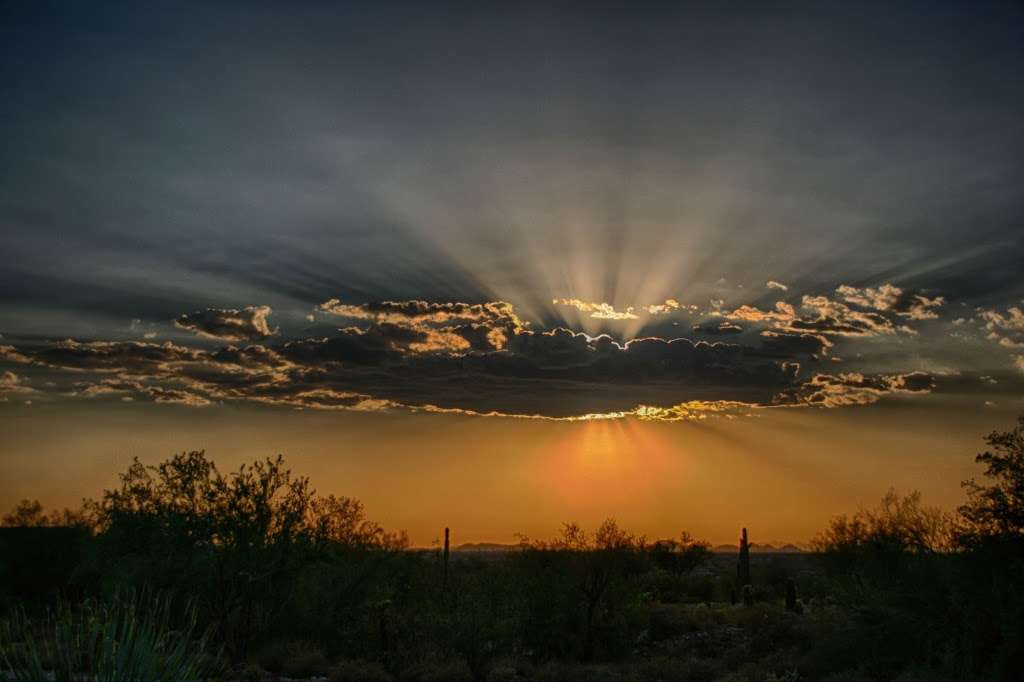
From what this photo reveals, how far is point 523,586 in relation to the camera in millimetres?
35594

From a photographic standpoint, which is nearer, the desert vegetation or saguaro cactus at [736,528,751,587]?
the desert vegetation

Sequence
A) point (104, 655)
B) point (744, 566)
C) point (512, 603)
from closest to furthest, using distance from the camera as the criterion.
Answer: point (104, 655), point (512, 603), point (744, 566)

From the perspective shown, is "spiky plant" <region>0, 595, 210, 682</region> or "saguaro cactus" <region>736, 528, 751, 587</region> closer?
"spiky plant" <region>0, 595, 210, 682</region>

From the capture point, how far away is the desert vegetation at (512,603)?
24.0 m

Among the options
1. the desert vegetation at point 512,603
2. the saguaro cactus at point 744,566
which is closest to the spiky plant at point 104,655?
the desert vegetation at point 512,603


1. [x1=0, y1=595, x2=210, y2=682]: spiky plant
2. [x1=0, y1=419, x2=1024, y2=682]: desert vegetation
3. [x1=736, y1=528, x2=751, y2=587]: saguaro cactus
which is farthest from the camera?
[x1=736, y1=528, x2=751, y2=587]: saguaro cactus

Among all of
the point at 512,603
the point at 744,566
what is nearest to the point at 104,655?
the point at 512,603

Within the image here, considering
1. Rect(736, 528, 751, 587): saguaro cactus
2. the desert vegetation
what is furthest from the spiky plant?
Rect(736, 528, 751, 587): saguaro cactus

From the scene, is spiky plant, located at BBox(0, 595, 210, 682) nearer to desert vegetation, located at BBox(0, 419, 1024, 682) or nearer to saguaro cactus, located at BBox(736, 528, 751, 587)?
desert vegetation, located at BBox(0, 419, 1024, 682)

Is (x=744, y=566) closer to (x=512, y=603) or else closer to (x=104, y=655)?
(x=512, y=603)

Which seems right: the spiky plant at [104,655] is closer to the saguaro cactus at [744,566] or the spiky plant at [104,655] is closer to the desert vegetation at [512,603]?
the desert vegetation at [512,603]

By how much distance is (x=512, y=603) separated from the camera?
114 ft

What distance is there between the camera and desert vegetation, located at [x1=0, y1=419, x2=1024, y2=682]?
2405 centimetres

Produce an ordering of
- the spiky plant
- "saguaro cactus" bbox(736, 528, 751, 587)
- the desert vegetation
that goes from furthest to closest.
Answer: "saguaro cactus" bbox(736, 528, 751, 587), the desert vegetation, the spiky plant
